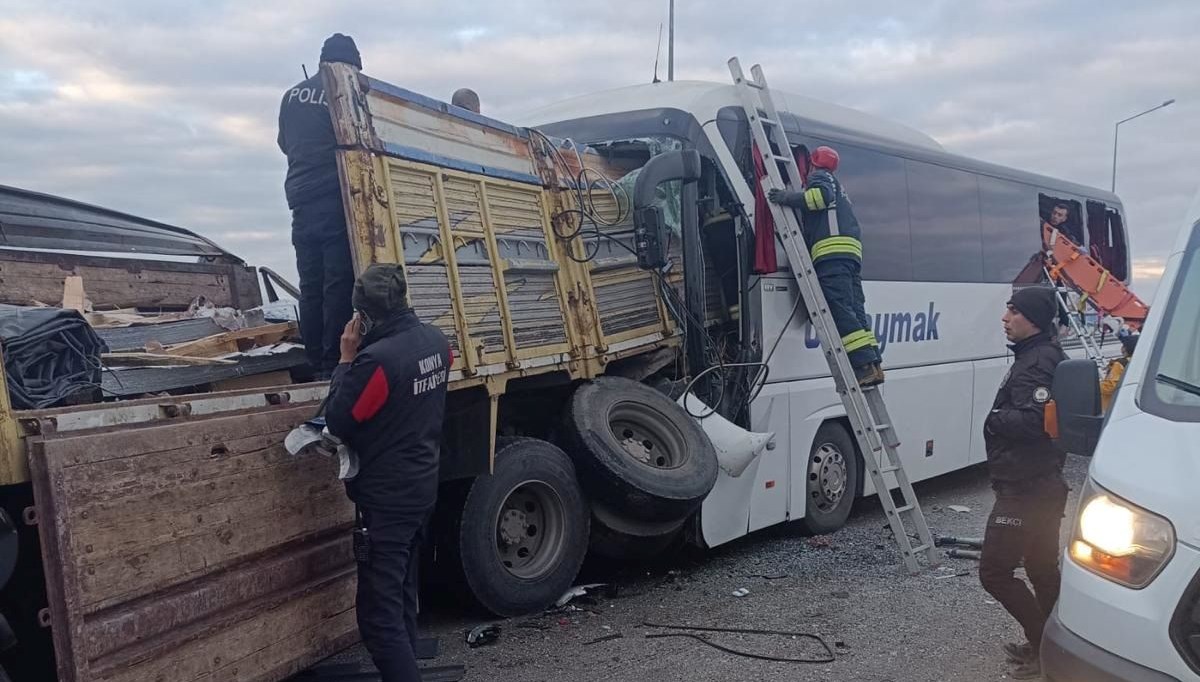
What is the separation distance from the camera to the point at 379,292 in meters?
3.98

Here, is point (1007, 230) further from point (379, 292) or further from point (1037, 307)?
point (379, 292)

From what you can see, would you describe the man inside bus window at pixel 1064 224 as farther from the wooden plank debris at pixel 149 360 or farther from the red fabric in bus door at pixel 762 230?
the wooden plank debris at pixel 149 360

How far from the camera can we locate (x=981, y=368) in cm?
964

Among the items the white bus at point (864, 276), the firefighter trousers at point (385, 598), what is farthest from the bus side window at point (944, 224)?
the firefighter trousers at point (385, 598)

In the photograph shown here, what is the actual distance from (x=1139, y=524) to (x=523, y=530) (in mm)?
3439

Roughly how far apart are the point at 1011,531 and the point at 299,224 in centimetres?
358

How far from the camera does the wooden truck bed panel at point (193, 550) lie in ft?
9.84

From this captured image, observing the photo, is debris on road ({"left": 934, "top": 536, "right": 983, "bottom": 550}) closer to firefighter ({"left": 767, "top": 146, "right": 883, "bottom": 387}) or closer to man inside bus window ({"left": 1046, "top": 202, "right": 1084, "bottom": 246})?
firefighter ({"left": 767, "top": 146, "right": 883, "bottom": 387})

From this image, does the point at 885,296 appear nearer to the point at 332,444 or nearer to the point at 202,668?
the point at 332,444

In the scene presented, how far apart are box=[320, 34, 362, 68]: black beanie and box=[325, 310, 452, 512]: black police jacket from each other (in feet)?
4.43

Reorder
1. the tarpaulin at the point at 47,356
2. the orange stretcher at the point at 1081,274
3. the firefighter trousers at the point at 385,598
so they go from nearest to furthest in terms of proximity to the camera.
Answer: the tarpaulin at the point at 47,356 < the firefighter trousers at the point at 385,598 < the orange stretcher at the point at 1081,274

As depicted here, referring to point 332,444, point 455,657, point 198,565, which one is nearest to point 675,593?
point 455,657

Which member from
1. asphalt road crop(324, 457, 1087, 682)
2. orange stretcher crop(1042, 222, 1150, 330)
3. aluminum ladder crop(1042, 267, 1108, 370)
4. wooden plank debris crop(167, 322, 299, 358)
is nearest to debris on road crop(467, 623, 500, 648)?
asphalt road crop(324, 457, 1087, 682)

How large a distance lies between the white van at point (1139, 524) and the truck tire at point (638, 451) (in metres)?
2.58
